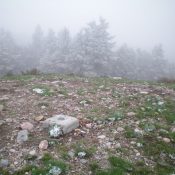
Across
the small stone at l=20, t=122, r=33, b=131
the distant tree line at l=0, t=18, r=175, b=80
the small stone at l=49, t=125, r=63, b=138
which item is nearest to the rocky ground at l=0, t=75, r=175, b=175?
the small stone at l=20, t=122, r=33, b=131

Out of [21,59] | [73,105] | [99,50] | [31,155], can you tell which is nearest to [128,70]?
[99,50]

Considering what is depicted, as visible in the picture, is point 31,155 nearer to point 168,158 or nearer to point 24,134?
point 24,134

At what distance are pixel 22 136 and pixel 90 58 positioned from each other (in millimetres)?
37746

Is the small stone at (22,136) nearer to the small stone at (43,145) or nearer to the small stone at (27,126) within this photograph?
the small stone at (27,126)

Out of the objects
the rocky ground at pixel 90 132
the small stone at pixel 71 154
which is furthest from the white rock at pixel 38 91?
the small stone at pixel 71 154

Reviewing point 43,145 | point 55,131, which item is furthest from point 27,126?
point 43,145

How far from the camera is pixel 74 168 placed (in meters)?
7.06

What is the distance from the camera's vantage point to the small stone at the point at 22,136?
8.17 meters

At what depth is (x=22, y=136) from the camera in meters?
8.32

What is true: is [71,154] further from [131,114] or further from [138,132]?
[131,114]

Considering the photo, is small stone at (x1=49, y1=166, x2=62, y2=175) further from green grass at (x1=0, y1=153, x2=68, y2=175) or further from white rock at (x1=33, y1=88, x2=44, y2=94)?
white rock at (x1=33, y1=88, x2=44, y2=94)

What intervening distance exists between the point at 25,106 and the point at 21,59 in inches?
2219

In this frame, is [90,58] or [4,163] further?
[90,58]

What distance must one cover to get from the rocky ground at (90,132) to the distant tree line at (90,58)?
27.4 metres
